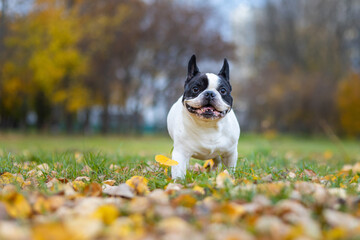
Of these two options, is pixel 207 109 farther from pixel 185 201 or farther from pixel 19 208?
pixel 19 208

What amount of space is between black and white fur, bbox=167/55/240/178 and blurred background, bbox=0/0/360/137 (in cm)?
1167

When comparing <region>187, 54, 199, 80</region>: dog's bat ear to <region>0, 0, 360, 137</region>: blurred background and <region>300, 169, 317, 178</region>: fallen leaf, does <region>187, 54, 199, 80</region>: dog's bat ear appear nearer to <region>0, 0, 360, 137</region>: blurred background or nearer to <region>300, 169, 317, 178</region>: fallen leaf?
<region>300, 169, 317, 178</region>: fallen leaf

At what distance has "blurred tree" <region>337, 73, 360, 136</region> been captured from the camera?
1930 centimetres

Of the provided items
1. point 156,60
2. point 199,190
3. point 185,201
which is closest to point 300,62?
point 156,60

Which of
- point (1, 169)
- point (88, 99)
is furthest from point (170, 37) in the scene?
point (1, 169)

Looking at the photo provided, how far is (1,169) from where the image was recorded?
3314 millimetres

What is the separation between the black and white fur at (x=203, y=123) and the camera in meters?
2.88

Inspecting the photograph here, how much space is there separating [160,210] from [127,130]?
841 inches

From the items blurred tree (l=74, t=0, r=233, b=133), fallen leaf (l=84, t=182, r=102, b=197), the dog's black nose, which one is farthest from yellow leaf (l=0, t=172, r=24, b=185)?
blurred tree (l=74, t=0, r=233, b=133)

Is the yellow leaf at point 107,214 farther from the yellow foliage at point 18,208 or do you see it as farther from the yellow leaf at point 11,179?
the yellow leaf at point 11,179

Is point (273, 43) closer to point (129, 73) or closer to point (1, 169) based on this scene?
point (129, 73)

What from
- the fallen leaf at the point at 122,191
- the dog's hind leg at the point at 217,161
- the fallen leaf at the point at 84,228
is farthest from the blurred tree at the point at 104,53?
the fallen leaf at the point at 84,228

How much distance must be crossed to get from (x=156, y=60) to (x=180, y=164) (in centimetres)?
1846

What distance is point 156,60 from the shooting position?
2089 cm
